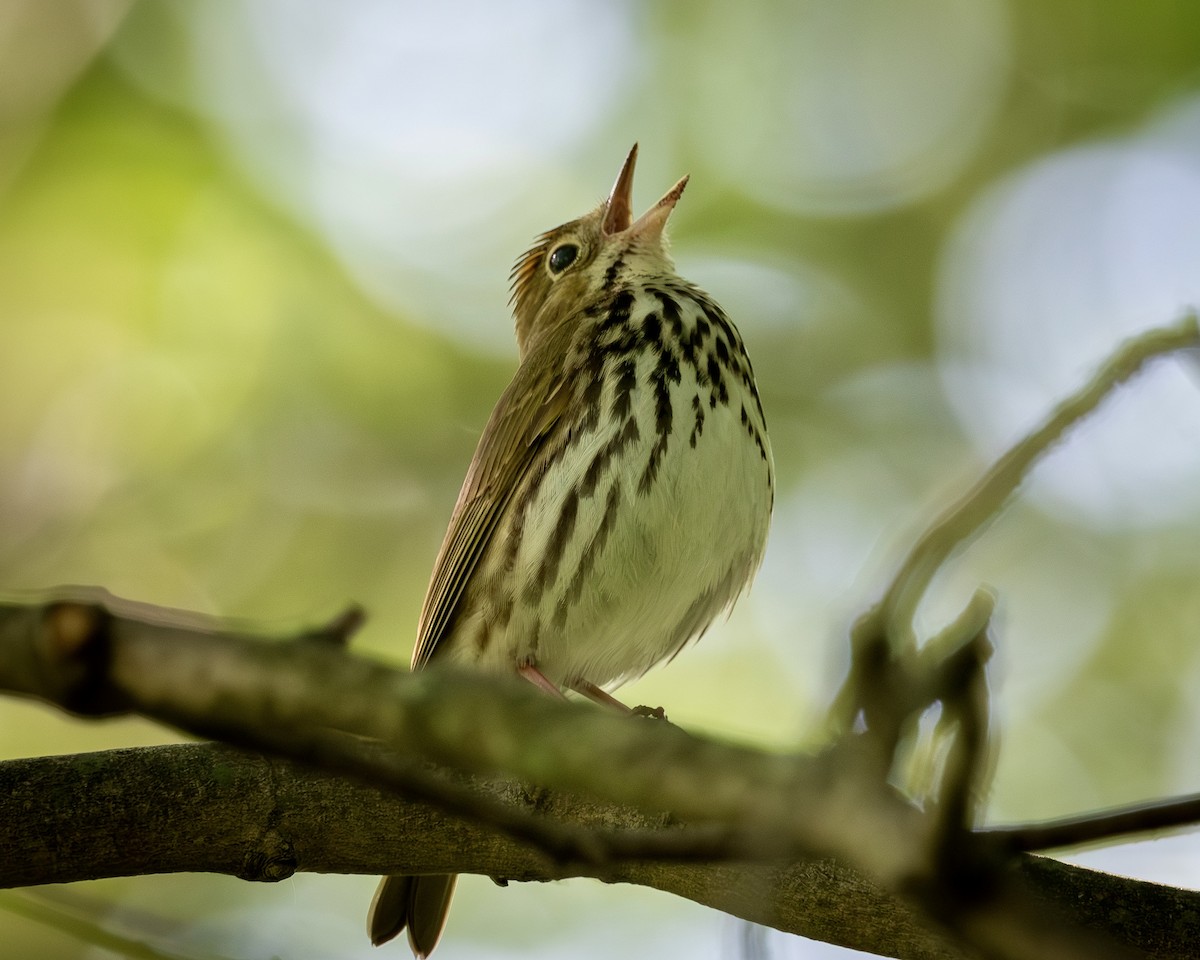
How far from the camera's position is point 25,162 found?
270 inches

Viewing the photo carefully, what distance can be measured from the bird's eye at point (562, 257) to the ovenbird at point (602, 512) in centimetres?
100

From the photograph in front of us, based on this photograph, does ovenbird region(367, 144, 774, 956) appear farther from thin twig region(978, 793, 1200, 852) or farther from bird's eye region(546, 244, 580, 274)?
thin twig region(978, 793, 1200, 852)

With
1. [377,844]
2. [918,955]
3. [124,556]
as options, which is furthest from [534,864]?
[124,556]

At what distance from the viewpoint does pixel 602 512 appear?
166 inches

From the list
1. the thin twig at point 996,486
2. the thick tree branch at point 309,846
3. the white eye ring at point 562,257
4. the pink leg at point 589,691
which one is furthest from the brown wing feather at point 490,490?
the thin twig at point 996,486

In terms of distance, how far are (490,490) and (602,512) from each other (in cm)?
55

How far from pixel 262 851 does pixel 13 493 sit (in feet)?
16.7

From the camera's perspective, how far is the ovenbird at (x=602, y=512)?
425 centimetres

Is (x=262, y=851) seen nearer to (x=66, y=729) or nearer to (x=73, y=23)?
(x=66, y=729)

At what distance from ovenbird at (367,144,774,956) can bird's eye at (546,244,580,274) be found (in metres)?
1.00

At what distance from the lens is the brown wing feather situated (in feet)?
14.6

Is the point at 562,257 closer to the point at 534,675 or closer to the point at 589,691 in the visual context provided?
the point at 589,691

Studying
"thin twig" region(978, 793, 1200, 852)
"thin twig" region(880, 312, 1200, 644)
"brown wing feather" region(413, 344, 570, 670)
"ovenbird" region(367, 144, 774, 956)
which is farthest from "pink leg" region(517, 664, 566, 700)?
"thin twig" region(978, 793, 1200, 852)

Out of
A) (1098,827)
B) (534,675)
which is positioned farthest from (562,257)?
(1098,827)
